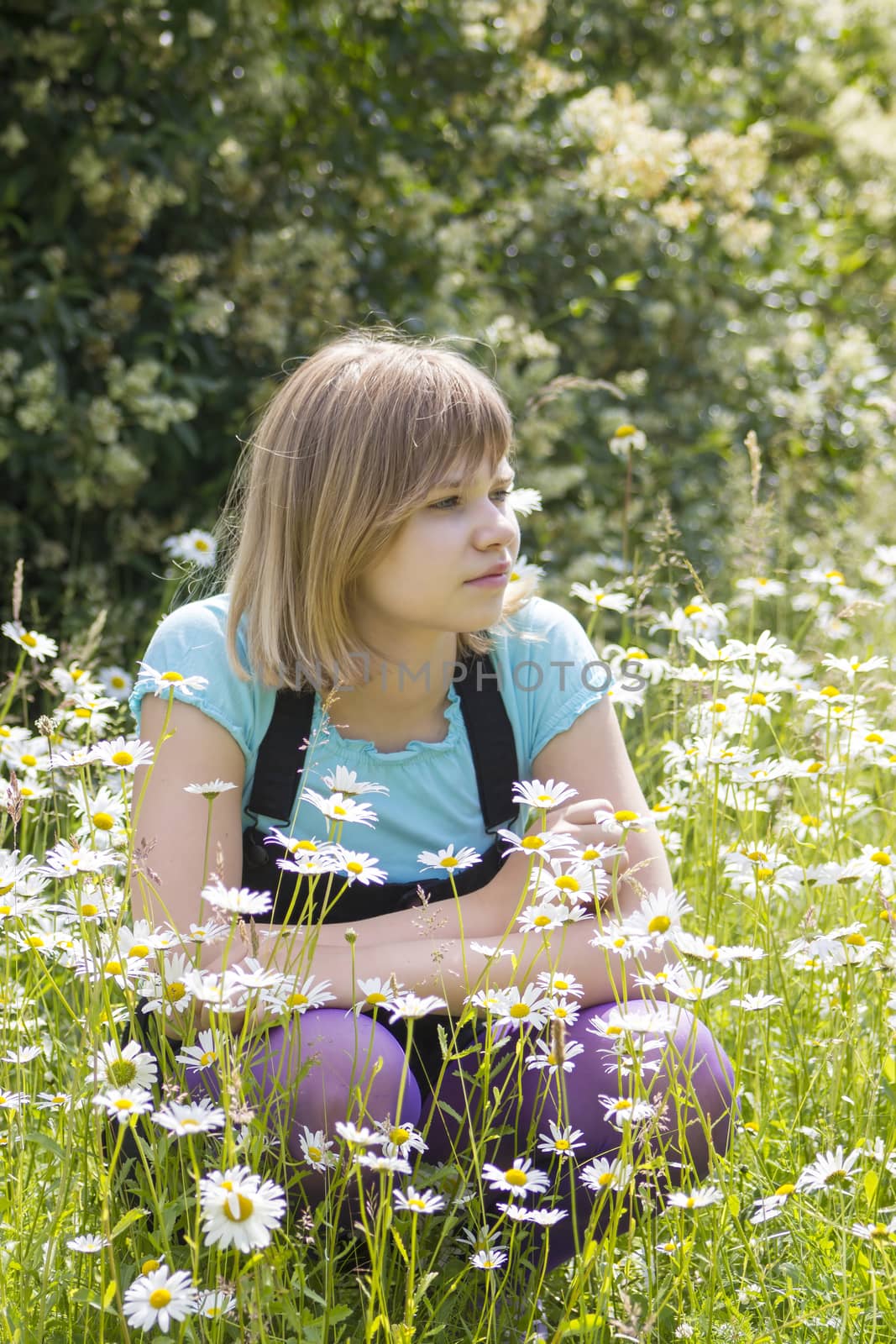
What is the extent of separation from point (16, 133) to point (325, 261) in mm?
809

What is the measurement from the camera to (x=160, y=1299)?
3.69ft

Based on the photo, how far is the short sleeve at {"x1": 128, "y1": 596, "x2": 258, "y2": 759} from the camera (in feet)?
5.76

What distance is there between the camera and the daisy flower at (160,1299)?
1.13 meters

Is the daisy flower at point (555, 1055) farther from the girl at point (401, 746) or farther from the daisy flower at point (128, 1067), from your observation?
the daisy flower at point (128, 1067)

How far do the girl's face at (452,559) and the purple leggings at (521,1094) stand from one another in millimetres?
520

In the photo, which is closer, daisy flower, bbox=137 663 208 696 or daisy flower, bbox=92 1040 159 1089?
daisy flower, bbox=92 1040 159 1089

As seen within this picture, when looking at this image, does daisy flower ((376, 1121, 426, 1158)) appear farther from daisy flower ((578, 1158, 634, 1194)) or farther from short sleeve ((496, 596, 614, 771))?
short sleeve ((496, 596, 614, 771))

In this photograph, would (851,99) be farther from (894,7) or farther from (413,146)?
(413,146)

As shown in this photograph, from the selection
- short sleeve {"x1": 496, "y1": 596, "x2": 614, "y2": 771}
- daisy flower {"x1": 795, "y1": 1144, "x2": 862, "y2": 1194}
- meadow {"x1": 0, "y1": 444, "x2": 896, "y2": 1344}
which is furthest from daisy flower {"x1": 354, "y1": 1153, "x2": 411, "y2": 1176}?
short sleeve {"x1": 496, "y1": 596, "x2": 614, "y2": 771}

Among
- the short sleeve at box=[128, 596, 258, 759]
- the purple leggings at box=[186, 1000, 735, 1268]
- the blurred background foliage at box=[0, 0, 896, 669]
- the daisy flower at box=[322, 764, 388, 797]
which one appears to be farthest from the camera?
the blurred background foliage at box=[0, 0, 896, 669]

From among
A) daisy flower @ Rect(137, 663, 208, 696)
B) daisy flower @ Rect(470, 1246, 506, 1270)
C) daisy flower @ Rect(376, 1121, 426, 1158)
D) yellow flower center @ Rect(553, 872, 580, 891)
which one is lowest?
daisy flower @ Rect(470, 1246, 506, 1270)

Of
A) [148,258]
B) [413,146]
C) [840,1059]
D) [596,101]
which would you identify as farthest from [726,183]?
[840,1059]

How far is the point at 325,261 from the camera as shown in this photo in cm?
357

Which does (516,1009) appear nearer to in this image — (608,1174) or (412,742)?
(608,1174)
